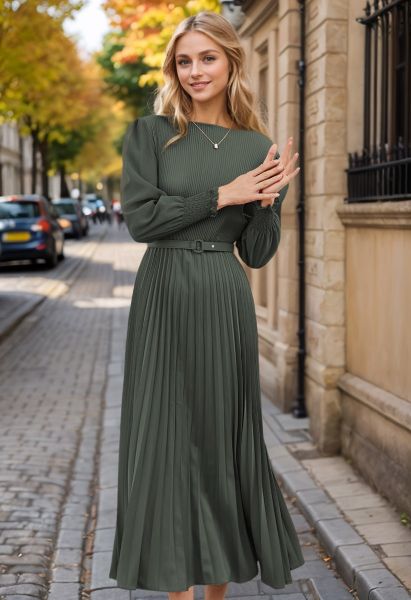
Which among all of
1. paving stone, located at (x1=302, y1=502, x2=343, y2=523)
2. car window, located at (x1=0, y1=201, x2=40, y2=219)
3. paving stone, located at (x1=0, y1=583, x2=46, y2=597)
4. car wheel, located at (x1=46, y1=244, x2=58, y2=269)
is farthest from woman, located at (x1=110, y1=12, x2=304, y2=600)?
car wheel, located at (x1=46, y1=244, x2=58, y2=269)

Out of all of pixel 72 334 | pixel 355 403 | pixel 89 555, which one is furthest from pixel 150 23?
pixel 89 555

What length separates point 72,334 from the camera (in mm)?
11758

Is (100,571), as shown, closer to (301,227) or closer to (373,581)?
(373,581)

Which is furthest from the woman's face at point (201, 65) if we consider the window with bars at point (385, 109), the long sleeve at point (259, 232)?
the window with bars at point (385, 109)

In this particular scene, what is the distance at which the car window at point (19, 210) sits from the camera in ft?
67.6

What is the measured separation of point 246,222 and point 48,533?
2159mm

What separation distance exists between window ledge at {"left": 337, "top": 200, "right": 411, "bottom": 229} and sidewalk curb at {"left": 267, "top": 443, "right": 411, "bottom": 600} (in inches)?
57.5

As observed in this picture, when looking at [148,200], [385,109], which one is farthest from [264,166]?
[385,109]

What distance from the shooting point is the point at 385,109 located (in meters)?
5.20

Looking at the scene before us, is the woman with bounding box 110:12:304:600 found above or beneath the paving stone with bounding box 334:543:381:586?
above

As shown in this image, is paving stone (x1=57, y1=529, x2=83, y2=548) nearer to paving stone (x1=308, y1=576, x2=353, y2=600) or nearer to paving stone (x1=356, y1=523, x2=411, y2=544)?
→ paving stone (x1=308, y1=576, x2=353, y2=600)

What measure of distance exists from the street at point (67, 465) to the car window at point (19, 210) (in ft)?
25.3

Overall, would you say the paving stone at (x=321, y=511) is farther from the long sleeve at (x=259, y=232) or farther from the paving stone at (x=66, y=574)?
the long sleeve at (x=259, y=232)

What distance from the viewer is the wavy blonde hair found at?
2.99m
